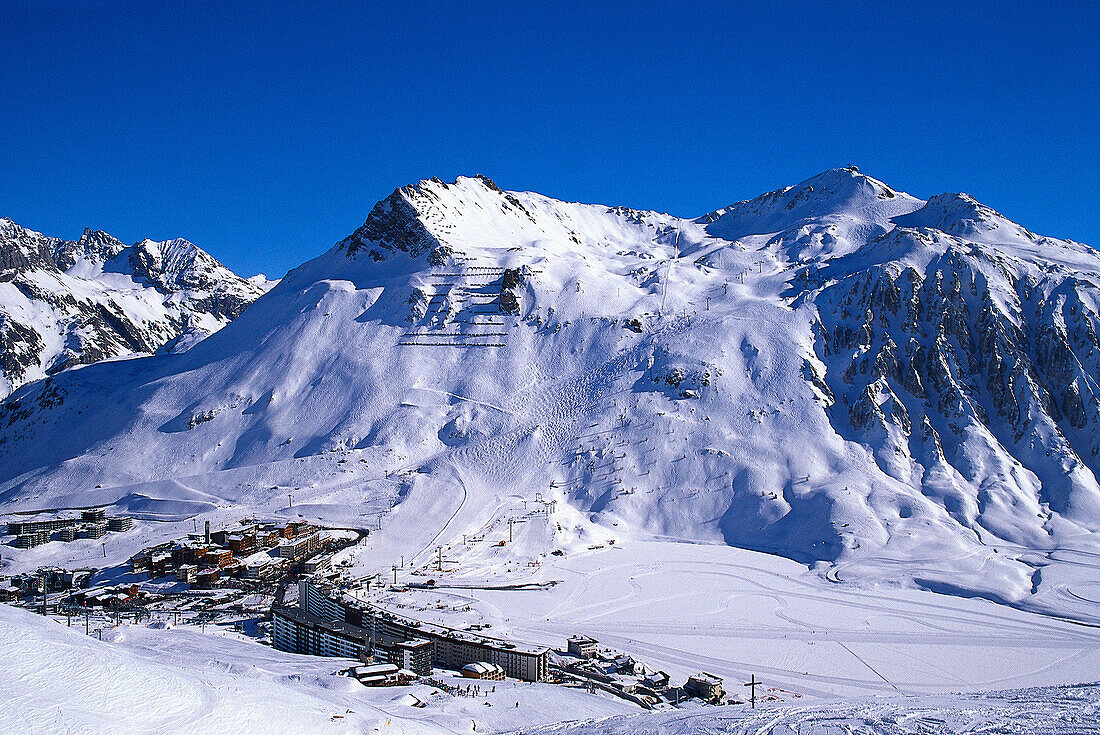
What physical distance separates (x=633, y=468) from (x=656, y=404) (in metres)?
10.6

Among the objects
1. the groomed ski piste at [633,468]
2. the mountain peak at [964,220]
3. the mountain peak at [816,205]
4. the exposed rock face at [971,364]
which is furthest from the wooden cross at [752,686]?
the mountain peak at [816,205]

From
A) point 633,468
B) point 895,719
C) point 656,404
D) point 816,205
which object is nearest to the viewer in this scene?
point 895,719

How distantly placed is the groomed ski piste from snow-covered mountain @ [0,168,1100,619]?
0.41 metres

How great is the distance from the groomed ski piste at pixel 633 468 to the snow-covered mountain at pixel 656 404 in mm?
405

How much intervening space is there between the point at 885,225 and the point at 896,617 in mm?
103905

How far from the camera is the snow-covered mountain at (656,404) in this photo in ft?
260

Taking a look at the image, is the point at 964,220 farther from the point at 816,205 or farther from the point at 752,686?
the point at 752,686

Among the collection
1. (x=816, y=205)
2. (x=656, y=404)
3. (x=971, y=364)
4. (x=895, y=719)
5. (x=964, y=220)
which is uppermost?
(x=816, y=205)

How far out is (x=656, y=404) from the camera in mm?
95375

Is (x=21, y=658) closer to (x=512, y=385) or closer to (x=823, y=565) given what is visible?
(x=823, y=565)

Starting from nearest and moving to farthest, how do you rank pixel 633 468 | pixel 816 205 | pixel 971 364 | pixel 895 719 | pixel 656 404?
pixel 895 719, pixel 633 468, pixel 656 404, pixel 971 364, pixel 816 205

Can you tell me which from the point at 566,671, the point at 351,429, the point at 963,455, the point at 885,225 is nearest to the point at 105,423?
the point at 351,429

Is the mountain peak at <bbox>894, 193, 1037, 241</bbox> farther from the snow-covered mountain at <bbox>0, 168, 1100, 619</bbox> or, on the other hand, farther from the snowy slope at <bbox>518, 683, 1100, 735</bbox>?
the snowy slope at <bbox>518, 683, 1100, 735</bbox>

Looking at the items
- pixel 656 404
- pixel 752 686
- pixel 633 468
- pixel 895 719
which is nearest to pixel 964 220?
pixel 656 404
